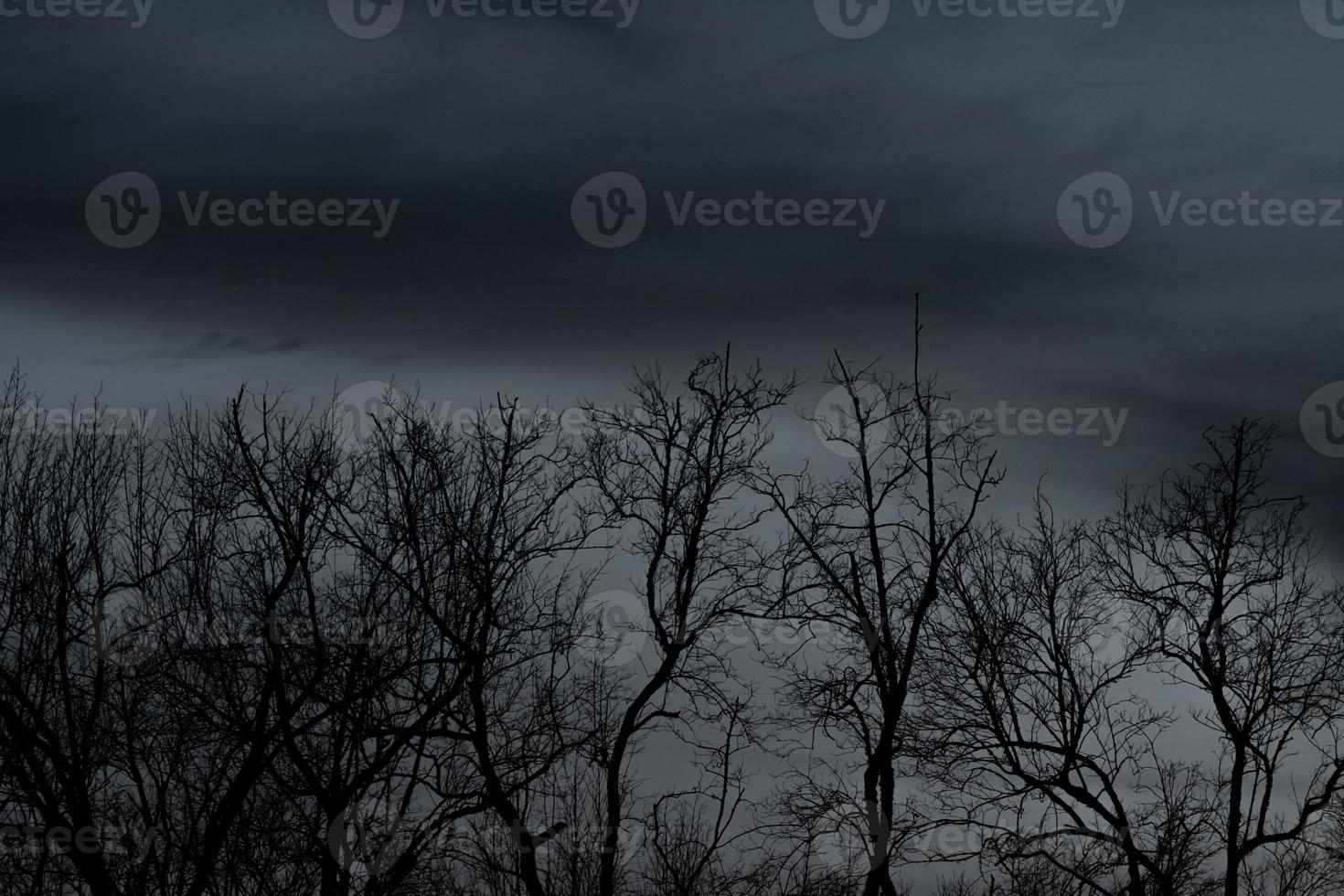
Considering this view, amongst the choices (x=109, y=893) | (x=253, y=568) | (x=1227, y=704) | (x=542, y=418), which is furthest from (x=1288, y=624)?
(x=109, y=893)

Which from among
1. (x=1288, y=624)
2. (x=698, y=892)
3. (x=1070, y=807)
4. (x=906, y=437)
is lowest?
(x=698, y=892)

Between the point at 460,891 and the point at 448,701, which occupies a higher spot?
the point at 448,701

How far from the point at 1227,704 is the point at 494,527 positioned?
1321 centimetres

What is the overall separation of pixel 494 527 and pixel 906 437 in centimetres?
652

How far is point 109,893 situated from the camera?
56.8ft

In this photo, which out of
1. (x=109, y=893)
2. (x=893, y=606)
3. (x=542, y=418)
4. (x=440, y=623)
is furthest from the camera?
(x=893, y=606)

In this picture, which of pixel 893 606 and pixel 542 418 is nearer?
pixel 542 418

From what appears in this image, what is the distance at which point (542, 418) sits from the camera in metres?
18.9

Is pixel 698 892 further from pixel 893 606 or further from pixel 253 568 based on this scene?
pixel 253 568

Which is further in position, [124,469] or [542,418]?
[124,469]

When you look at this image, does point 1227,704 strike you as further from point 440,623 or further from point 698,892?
point 440,623

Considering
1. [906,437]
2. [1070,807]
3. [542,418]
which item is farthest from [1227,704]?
[542,418]

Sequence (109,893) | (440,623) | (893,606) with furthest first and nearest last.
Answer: (893,606) → (109,893) → (440,623)

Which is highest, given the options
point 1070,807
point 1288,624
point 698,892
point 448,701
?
point 1288,624
